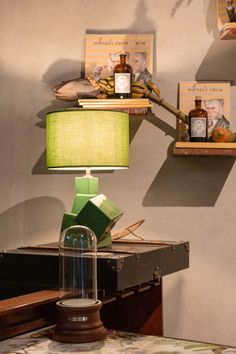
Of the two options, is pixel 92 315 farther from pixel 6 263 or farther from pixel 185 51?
pixel 185 51

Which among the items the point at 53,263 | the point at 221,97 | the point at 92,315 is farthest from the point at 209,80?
the point at 92,315

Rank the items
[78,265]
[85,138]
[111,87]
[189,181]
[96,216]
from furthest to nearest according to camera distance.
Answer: [189,181] → [111,87] → [85,138] → [96,216] → [78,265]

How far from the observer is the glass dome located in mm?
1900

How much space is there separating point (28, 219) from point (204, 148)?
3.35 feet

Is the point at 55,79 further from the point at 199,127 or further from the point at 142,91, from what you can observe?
the point at 199,127

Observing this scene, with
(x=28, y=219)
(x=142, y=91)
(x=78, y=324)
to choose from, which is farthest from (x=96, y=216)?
(x=28, y=219)

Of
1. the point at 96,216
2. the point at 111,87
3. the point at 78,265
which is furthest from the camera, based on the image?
the point at 111,87

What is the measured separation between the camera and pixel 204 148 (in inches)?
108

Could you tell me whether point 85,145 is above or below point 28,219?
above

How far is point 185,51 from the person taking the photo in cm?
301

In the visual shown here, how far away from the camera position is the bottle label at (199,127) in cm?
276

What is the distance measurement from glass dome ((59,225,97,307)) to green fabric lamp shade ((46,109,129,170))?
532 mm

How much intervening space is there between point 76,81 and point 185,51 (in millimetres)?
585

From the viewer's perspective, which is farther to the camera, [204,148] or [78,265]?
[204,148]
